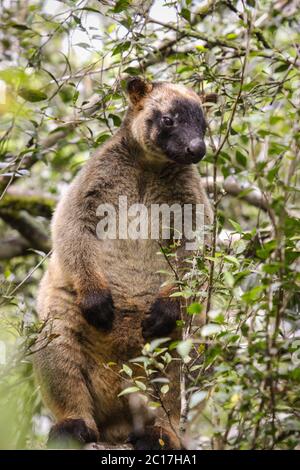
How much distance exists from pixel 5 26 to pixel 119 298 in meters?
3.77

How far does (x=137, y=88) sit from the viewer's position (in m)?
8.62

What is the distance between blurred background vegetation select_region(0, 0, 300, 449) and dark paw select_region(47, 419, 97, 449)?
0.33m

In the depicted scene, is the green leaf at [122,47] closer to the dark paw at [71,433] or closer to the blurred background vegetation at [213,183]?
the blurred background vegetation at [213,183]

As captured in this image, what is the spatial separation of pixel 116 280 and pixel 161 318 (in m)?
0.81

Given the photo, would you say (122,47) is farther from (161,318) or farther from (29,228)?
(29,228)

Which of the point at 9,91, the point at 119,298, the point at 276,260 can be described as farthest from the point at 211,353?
the point at 9,91

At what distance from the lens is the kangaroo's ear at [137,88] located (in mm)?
8555

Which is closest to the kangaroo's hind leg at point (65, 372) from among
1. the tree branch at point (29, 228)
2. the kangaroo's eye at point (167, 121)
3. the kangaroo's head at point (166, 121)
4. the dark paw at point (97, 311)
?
the dark paw at point (97, 311)

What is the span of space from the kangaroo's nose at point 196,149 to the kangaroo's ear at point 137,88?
137 cm

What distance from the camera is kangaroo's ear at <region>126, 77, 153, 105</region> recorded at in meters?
8.55

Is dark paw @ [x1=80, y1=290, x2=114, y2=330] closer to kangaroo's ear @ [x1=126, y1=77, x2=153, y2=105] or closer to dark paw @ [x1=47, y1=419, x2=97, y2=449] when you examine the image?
dark paw @ [x1=47, y1=419, x2=97, y2=449]

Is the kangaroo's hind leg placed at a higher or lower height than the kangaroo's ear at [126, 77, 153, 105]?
lower

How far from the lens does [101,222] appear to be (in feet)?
26.1

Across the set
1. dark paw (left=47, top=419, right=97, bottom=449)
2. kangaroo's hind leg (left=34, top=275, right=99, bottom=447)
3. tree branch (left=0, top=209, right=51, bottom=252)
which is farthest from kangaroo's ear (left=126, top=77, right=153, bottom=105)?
dark paw (left=47, top=419, right=97, bottom=449)
